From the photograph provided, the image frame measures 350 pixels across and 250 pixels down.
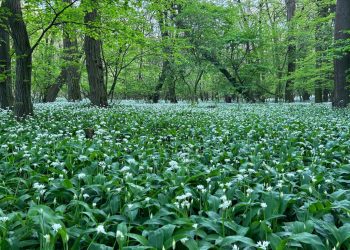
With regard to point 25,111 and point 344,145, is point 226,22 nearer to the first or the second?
point 25,111

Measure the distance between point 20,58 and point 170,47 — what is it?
839cm

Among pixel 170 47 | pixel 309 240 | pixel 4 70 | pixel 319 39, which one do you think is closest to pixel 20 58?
pixel 4 70

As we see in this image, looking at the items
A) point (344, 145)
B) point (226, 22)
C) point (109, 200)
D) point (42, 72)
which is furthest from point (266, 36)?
point (109, 200)

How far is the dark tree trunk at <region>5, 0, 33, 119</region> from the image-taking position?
28.2 ft

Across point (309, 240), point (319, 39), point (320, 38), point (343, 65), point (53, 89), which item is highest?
point (320, 38)

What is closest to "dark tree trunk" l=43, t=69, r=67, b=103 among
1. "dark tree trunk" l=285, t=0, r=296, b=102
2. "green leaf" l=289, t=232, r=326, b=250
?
"dark tree trunk" l=285, t=0, r=296, b=102

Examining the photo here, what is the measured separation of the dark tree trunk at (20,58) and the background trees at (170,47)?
26 millimetres

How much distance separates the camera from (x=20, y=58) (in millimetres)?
8633

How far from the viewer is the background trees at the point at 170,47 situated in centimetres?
900

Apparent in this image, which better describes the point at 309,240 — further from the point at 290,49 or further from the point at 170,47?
the point at 290,49

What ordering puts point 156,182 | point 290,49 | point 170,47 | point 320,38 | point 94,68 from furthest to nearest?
point 290,49 < point 320,38 < point 170,47 < point 94,68 < point 156,182

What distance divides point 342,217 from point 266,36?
65.2ft

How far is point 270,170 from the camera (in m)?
3.78

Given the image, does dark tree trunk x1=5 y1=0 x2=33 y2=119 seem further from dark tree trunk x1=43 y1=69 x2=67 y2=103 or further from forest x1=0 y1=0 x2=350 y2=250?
dark tree trunk x1=43 y1=69 x2=67 y2=103
